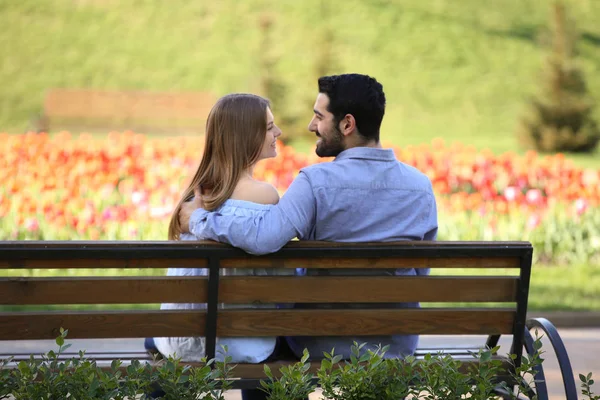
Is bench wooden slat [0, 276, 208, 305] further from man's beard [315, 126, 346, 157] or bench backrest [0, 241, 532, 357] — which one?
man's beard [315, 126, 346, 157]

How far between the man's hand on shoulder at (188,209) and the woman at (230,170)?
2cm

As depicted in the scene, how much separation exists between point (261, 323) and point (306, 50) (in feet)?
73.8

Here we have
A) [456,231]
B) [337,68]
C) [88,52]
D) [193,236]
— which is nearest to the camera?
[193,236]

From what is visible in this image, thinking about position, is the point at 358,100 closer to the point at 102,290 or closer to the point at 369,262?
the point at 369,262

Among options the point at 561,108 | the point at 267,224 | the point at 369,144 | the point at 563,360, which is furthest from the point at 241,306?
the point at 561,108

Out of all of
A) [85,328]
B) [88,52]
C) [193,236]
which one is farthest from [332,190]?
[88,52]

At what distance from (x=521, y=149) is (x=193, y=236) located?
1650 cm

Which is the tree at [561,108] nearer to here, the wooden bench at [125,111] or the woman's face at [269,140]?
the wooden bench at [125,111]

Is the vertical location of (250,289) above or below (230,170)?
below

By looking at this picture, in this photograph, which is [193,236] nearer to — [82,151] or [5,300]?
[5,300]

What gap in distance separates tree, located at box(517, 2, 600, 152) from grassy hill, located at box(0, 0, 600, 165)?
2581 millimetres

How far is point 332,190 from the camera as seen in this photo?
3.17 m

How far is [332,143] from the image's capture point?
3.36 meters

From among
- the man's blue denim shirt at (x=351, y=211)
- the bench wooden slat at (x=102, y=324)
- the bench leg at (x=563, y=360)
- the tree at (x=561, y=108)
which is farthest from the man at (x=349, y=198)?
the tree at (x=561, y=108)
